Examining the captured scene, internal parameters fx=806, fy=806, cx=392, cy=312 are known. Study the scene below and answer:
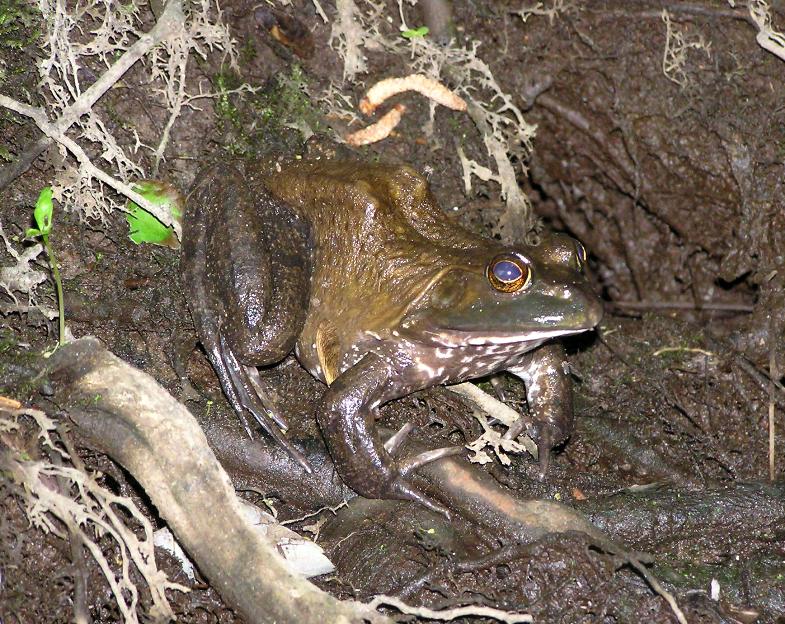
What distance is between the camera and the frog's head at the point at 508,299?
3.41 m

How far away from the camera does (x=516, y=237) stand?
16.5 feet

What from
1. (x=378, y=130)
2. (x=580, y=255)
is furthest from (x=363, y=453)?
(x=378, y=130)

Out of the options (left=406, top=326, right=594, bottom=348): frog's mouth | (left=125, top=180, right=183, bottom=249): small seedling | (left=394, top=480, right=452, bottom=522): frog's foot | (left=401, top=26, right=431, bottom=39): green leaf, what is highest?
(left=401, top=26, right=431, bottom=39): green leaf

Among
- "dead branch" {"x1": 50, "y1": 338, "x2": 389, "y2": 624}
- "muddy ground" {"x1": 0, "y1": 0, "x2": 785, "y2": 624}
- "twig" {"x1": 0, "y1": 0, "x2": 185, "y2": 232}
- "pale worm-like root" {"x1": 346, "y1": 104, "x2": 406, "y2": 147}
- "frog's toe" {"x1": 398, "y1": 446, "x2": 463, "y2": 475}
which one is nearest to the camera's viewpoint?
"dead branch" {"x1": 50, "y1": 338, "x2": 389, "y2": 624}

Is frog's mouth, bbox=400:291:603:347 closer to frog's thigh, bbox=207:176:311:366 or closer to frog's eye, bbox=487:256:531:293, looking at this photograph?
frog's eye, bbox=487:256:531:293

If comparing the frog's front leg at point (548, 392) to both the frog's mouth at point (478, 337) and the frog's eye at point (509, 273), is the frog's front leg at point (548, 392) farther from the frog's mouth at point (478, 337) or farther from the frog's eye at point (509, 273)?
the frog's eye at point (509, 273)

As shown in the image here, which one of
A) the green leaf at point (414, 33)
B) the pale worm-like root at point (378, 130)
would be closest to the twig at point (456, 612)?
the pale worm-like root at point (378, 130)

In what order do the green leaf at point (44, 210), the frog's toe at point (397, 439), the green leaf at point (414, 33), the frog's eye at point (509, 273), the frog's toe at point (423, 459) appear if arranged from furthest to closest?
1. the green leaf at point (414, 33)
2. the frog's toe at point (397, 439)
3. the frog's toe at point (423, 459)
4. the frog's eye at point (509, 273)
5. the green leaf at point (44, 210)

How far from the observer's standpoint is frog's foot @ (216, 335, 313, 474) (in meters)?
3.70

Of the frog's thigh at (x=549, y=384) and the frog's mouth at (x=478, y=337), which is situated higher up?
the frog's mouth at (x=478, y=337)

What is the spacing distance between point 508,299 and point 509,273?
0.11 m

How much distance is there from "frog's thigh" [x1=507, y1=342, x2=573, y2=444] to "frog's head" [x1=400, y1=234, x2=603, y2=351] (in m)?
0.45

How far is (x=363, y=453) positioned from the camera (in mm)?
3559

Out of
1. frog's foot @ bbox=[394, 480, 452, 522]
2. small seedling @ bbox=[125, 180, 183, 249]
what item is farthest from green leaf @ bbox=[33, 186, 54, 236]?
frog's foot @ bbox=[394, 480, 452, 522]
